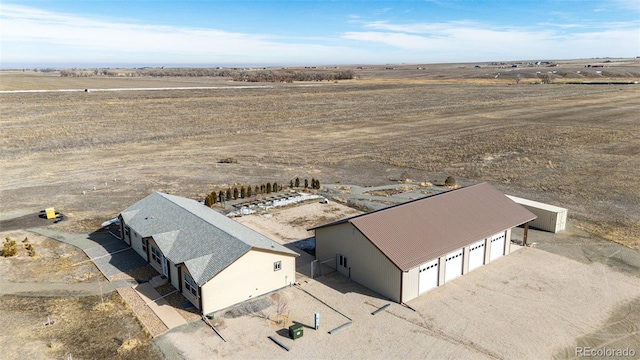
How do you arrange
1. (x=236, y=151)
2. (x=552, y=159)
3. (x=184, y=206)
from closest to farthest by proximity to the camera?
(x=184, y=206) < (x=552, y=159) < (x=236, y=151)

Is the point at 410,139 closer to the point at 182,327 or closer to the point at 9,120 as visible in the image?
the point at 182,327

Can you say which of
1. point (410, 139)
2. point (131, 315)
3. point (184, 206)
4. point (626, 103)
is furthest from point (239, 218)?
point (626, 103)

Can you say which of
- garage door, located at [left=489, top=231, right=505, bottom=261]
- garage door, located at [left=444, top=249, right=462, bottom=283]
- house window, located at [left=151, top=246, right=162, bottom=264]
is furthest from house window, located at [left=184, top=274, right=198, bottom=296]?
garage door, located at [left=489, top=231, right=505, bottom=261]

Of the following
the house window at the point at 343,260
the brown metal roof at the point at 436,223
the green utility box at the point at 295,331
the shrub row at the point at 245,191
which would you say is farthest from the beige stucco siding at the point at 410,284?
the shrub row at the point at 245,191

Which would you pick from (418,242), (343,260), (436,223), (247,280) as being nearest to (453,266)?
(436,223)

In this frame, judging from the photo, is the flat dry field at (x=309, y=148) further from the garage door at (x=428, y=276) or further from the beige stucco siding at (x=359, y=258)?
the beige stucco siding at (x=359, y=258)

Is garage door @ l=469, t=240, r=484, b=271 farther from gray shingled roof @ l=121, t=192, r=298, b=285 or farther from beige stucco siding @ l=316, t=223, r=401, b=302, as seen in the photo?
gray shingled roof @ l=121, t=192, r=298, b=285

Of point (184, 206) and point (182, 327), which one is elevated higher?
point (184, 206)

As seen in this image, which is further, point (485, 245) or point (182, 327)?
point (485, 245)
